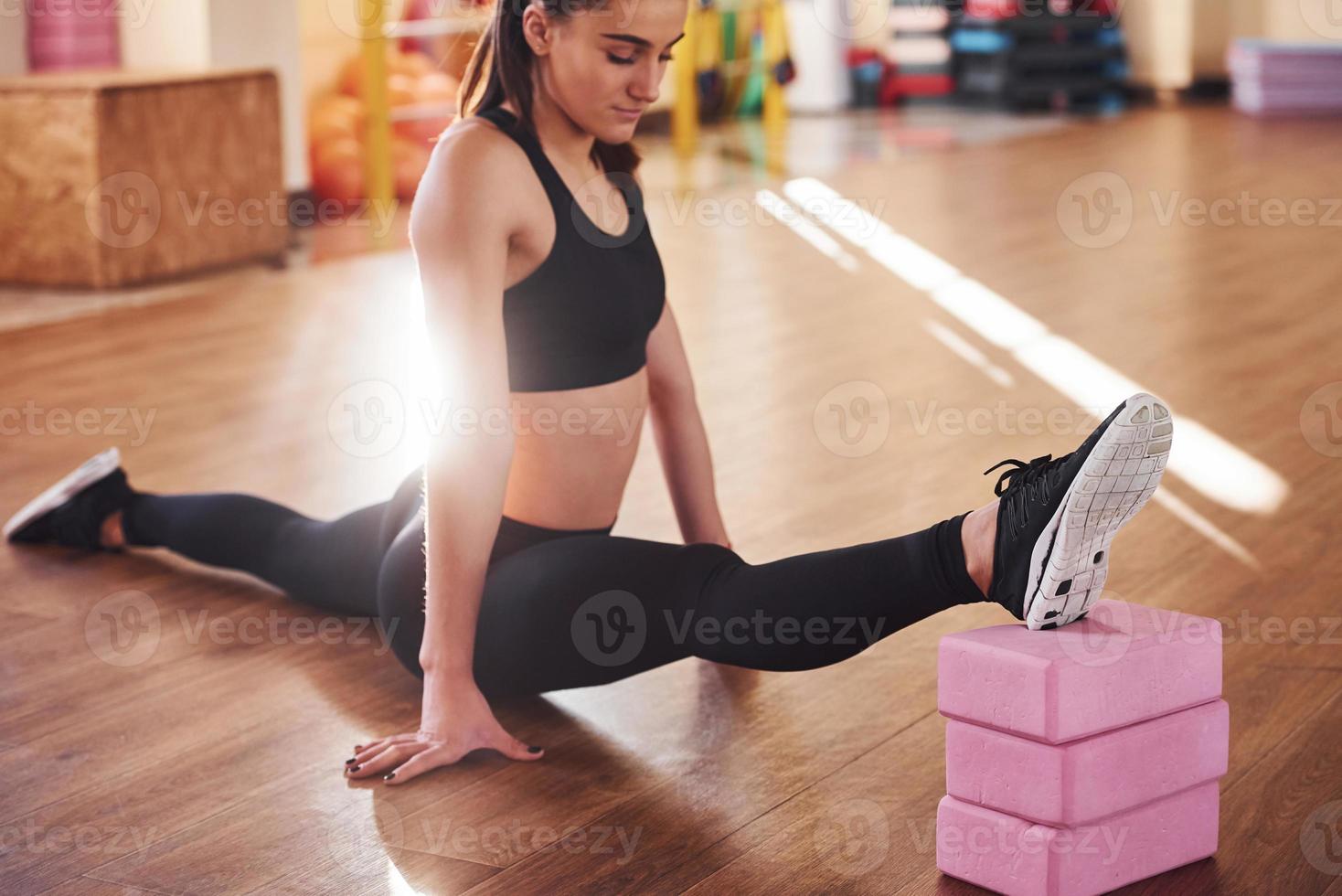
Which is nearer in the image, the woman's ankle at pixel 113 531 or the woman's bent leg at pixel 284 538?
the woman's bent leg at pixel 284 538

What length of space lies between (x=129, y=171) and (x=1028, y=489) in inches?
140

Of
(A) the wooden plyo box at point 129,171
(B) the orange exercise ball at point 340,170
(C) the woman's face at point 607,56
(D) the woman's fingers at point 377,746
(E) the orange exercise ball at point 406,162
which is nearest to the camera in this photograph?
(C) the woman's face at point 607,56

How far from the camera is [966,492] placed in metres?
2.43

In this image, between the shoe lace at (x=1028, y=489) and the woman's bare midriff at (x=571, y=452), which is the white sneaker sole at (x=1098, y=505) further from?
the woman's bare midriff at (x=571, y=452)

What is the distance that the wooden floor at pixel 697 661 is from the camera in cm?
139

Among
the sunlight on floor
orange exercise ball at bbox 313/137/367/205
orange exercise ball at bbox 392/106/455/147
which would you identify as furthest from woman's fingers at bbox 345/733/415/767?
orange exercise ball at bbox 392/106/455/147

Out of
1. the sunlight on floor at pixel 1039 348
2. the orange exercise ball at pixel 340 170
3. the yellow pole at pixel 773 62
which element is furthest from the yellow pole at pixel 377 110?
the yellow pole at pixel 773 62

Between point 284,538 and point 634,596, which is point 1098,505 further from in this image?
point 284,538

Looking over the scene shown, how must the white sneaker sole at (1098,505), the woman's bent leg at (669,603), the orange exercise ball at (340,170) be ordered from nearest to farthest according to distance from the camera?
the white sneaker sole at (1098,505)
the woman's bent leg at (669,603)
the orange exercise ball at (340,170)

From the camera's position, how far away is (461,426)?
149 centimetres

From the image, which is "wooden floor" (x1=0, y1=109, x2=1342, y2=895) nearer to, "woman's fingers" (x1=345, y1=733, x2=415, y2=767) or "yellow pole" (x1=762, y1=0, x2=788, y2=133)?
"woman's fingers" (x1=345, y1=733, x2=415, y2=767)

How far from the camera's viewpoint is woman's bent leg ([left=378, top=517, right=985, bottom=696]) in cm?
133

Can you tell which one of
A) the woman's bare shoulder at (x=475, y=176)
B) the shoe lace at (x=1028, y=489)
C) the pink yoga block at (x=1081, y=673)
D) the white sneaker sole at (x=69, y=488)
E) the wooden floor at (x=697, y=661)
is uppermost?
the woman's bare shoulder at (x=475, y=176)

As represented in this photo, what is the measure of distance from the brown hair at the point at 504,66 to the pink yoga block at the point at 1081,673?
663 mm
